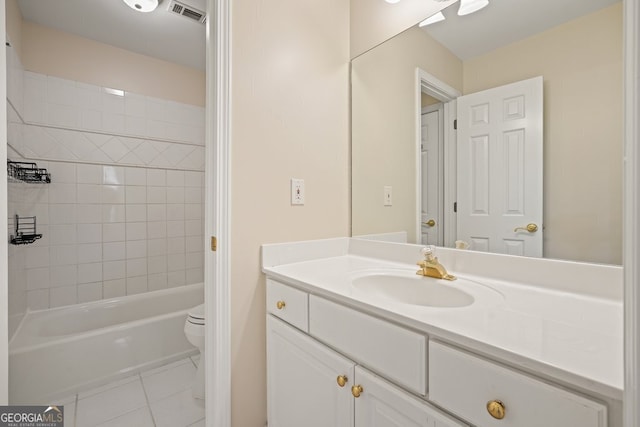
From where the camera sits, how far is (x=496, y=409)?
54 centimetres

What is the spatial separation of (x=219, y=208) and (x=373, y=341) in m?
0.73

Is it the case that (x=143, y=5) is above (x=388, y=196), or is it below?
above

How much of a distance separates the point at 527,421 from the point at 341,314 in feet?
1.56

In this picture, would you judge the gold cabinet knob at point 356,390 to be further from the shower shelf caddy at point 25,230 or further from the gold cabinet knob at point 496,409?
the shower shelf caddy at point 25,230

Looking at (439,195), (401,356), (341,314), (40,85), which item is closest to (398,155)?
(439,195)

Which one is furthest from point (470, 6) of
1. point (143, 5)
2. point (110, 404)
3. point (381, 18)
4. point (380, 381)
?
point (110, 404)

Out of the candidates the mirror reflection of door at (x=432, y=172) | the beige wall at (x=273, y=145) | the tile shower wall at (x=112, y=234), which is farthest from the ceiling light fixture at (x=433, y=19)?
the tile shower wall at (x=112, y=234)

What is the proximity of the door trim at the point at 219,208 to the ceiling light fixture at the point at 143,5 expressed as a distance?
1.00 meters

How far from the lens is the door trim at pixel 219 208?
1125 mm

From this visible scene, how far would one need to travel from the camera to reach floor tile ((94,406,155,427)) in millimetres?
1455

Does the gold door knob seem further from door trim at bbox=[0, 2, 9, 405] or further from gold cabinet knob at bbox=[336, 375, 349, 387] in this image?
door trim at bbox=[0, 2, 9, 405]

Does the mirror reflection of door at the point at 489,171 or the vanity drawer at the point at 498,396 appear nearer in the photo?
the vanity drawer at the point at 498,396

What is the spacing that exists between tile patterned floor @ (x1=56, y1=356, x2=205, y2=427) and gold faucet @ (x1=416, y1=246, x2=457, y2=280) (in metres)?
1.37

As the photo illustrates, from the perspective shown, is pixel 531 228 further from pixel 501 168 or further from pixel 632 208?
pixel 632 208
